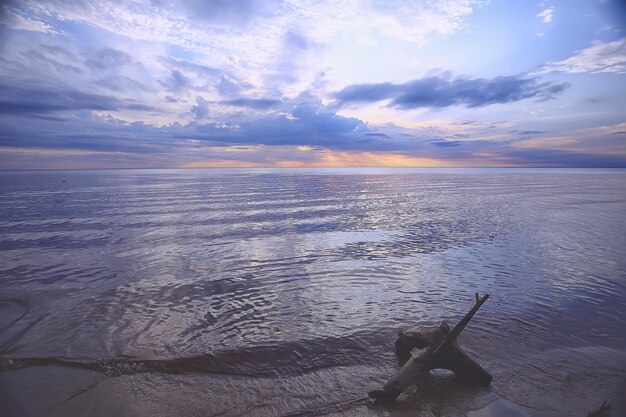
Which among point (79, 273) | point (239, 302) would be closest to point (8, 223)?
point (79, 273)

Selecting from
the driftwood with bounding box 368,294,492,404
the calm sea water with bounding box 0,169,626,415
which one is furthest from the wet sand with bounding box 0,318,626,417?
the driftwood with bounding box 368,294,492,404

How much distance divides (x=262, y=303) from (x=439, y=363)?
7032mm

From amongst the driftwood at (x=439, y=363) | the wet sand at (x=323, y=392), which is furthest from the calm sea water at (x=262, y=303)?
the driftwood at (x=439, y=363)

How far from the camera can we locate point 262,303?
39.7ft

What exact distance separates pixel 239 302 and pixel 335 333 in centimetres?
430

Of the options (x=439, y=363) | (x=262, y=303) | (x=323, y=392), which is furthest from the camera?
(x=262, y=303)

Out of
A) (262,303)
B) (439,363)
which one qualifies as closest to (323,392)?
(439,363)

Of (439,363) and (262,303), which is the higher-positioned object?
(439,363)

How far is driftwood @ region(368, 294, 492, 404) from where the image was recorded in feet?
20.7

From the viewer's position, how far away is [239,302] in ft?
40.0

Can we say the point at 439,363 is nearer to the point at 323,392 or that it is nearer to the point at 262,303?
the point at 323,392

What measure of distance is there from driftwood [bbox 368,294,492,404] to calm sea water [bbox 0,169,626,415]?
3.24ft

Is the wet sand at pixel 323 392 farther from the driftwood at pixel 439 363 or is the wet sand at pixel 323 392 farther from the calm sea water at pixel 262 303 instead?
the driftwood at pixel 439 363

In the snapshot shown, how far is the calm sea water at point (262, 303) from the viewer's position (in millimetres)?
7324
